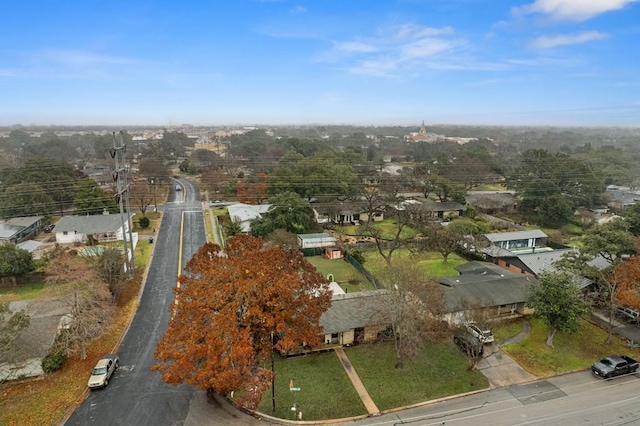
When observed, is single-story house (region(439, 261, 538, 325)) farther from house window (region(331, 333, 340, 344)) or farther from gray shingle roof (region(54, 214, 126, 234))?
gray shingle roof (region(54, 214, 126, 234))

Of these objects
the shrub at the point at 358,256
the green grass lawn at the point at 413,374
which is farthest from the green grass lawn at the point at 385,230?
the green grass lawn at the point at 413,374

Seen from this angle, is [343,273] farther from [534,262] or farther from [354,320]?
[534,262]

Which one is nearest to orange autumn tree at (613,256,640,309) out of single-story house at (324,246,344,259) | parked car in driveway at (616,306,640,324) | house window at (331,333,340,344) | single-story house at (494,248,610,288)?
parked car in driveway at (616,306,640,324)

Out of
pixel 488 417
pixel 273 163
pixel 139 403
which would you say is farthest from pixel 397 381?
pixel 273 163

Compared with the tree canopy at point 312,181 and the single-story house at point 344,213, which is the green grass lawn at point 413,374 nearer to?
the single-story house at point 344,213

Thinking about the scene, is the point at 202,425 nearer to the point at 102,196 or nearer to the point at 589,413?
the point at 589,413

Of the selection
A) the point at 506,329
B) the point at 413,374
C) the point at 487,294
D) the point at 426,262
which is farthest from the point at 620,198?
the point at 413,374
